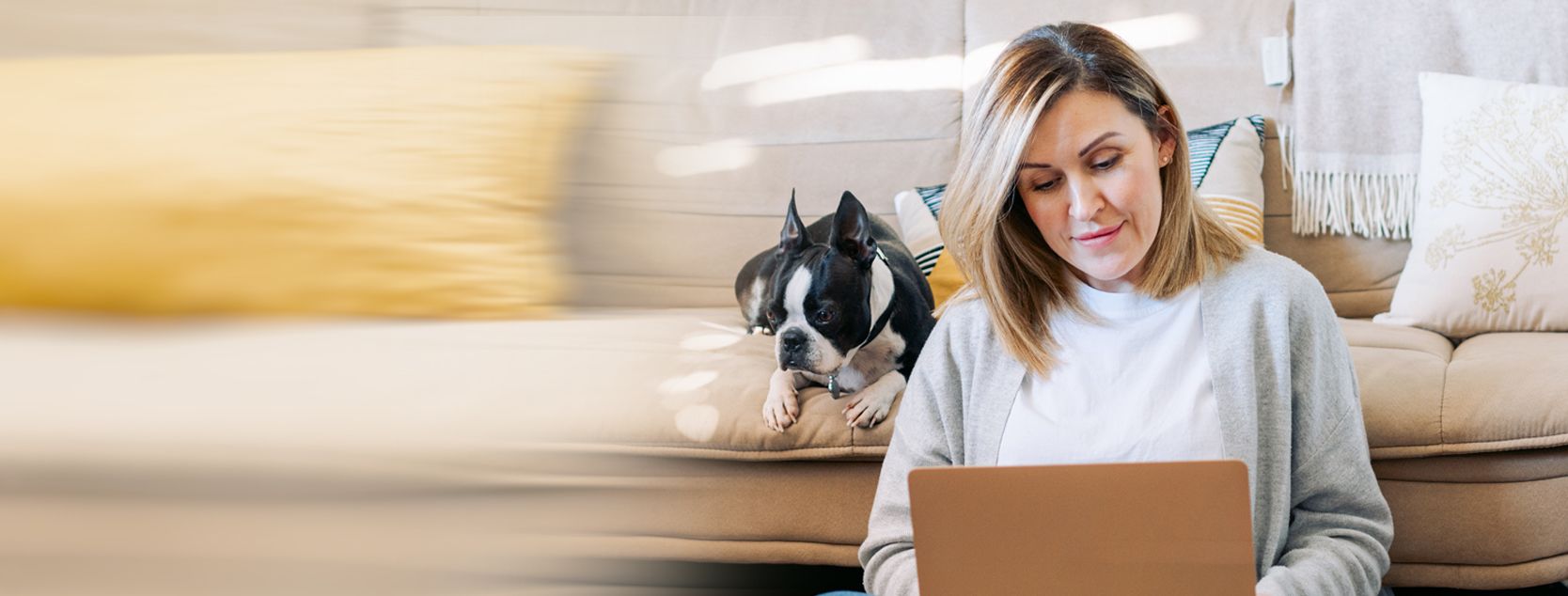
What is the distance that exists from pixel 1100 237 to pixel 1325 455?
239 mm

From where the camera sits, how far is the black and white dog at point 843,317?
49.4 inches

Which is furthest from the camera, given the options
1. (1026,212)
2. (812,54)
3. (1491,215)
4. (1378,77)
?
(812,54)

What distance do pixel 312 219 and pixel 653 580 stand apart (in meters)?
0.13

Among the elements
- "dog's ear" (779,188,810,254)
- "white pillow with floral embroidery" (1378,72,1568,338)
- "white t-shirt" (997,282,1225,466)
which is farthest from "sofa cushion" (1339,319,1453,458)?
"dog's ear" (779,188,810,254)

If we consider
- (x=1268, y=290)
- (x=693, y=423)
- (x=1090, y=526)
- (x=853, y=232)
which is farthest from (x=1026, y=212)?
(x=693, y=423)

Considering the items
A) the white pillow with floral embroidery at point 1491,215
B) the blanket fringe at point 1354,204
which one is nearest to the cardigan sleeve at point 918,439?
the white pillow with floral embroidery at point 1491,215

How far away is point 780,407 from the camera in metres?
1.24

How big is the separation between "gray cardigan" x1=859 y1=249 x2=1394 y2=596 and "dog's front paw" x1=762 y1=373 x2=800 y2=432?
30 cm

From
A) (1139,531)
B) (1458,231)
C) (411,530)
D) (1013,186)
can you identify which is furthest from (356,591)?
(1458,231)

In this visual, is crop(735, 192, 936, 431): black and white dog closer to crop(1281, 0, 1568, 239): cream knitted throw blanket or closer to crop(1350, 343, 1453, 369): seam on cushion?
crop(1350, 343, 1453, 369): seam on cushion

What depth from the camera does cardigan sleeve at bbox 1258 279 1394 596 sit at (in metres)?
0.88

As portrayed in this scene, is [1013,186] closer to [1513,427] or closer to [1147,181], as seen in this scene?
[1147,181]

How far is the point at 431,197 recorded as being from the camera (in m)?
0.34

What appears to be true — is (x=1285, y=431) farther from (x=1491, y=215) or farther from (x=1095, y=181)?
(x=1491, y=215)
